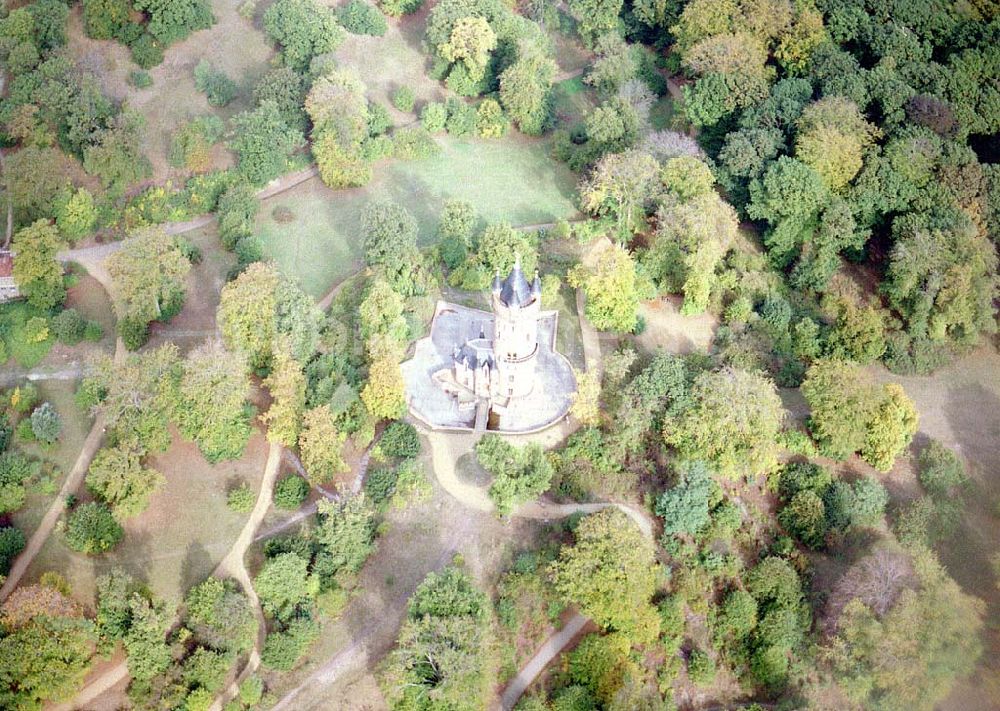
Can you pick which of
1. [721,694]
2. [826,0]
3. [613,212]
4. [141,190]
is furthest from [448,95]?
[721,694]

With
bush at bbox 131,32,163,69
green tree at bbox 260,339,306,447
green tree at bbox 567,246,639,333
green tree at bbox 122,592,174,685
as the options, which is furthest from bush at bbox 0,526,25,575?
bush at bbox 131,32,163,69

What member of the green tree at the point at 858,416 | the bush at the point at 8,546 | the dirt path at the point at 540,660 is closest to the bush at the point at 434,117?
the green tree at the point at 858,416

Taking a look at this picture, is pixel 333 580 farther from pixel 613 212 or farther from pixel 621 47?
pixel 621 47

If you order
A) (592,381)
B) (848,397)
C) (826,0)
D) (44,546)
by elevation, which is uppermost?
(826,0)

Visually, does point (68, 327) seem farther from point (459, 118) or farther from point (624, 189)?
point (624, 189)

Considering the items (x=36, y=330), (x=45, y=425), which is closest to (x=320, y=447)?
(x=45, y=425)

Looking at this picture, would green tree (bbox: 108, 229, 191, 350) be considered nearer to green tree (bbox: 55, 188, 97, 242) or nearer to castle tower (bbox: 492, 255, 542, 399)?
green tree (bbox: 55, 188, 97, 242)
